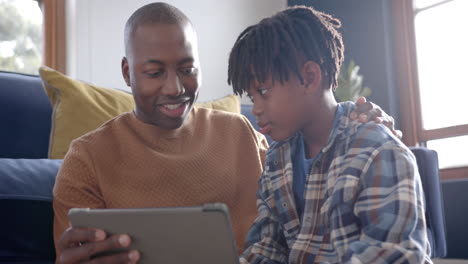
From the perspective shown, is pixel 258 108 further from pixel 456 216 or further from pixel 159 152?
pixel 456 216

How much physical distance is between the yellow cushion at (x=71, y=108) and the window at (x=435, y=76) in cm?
247

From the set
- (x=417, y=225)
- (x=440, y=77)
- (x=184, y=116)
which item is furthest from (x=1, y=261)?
(x=440, y=77)

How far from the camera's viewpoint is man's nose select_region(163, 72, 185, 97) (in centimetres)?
130

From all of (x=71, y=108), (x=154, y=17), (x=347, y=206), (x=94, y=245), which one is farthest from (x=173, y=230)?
(x=71, y=108)

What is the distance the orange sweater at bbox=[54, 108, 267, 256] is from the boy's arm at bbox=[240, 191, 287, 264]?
0.50ft

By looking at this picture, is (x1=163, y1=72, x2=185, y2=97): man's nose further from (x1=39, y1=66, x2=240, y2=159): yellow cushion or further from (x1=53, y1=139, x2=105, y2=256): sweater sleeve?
(x1=39, y1=66, x2=240, y2=159): yellow cushion

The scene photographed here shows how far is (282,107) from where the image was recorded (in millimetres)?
1054

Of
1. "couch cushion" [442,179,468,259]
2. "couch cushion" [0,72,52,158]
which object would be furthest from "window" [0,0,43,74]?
"couch cushion" [442,179,468,259]

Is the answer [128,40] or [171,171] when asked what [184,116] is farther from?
[128,40]

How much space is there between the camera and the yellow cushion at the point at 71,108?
5.31 ft

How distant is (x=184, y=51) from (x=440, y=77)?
2.65 meters

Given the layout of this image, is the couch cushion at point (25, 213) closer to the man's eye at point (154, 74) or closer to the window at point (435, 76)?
the man's eye at point (154, 74)

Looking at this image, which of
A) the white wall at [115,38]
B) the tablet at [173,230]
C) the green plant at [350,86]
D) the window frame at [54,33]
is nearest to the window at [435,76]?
the green plant at [350,86]

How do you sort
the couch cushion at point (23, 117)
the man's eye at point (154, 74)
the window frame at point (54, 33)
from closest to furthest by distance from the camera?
the man's eye at point (154, 74)
the couch cushion at point (23, 117)
the window frame at point (54, 33)
